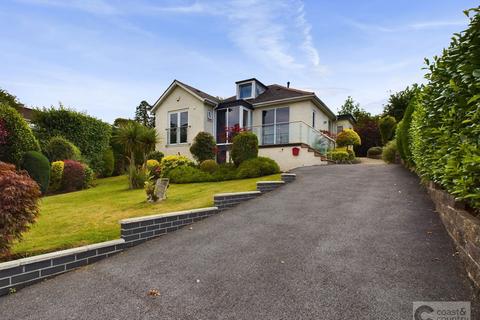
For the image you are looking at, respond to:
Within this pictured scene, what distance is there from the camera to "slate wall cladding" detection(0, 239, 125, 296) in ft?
10.6

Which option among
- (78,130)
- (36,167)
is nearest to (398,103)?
(78,130)

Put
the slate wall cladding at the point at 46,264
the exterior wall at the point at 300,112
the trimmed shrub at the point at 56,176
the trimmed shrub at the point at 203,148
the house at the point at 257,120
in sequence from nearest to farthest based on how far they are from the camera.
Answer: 1. the slate wall cladding at the point at 46,264
2. the trimmed shrub at the point at 56,176
3. the house at the point at 257,120
4. the trimmed shrub at the point at 203,148
5. the exterior wall at the point at 300,112

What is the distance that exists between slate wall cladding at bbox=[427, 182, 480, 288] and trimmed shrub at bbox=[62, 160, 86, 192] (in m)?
14.4

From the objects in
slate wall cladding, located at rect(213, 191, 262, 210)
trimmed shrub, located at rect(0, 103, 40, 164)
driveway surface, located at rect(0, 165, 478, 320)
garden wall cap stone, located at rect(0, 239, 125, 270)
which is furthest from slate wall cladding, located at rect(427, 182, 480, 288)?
trimmed shrub, located at rect(0, 103, 40, 164)

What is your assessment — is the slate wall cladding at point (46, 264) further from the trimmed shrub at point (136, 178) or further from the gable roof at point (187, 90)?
the gable roof at point (187, 90)

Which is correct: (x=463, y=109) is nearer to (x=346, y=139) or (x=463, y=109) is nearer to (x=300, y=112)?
(x=300, y=112)

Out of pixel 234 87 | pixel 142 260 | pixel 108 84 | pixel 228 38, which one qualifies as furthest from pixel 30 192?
pixel 234 87

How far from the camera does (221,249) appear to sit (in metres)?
4.27

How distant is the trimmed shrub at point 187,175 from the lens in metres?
12.6

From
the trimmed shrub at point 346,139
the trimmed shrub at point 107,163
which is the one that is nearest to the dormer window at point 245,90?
the trimmed shrub at point 346,139

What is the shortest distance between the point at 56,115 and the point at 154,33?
354 inches

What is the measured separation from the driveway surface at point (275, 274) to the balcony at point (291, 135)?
9.39 meters

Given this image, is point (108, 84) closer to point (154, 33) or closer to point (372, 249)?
point (154, 33)

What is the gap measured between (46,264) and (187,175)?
9.29 meters
